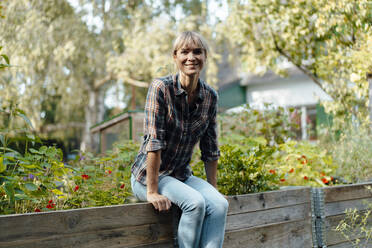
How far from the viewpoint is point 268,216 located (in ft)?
9.11

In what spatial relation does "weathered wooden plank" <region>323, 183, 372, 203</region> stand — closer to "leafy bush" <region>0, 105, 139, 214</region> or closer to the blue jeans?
the blue jeans

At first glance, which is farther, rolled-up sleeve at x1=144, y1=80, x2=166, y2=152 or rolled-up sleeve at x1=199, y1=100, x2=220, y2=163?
rolled-up sleeve at x1=199, y1=100, x2=220, y2=163

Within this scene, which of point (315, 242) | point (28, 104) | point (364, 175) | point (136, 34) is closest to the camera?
point (315, 242)

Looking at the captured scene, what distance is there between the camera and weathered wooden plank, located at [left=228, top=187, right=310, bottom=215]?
259 cm

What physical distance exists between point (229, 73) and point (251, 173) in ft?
50.2

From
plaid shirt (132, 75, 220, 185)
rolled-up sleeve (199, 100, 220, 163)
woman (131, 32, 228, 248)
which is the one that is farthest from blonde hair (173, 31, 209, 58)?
rolled-up sleeve (199, 100, 220, 163)

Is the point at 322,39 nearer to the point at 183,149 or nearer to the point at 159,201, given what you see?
the point at 183,149

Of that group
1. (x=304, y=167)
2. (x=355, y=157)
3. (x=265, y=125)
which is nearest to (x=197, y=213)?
(x=304, y=167)

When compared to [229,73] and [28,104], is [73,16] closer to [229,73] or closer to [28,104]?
[28,104]

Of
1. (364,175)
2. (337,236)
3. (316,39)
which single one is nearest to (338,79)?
(316,39)

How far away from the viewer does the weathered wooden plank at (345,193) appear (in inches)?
122

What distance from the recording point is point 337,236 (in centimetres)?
312

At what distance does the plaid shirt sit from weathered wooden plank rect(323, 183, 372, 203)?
1.22 meters

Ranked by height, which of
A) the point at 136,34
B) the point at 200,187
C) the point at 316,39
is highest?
the point at 136,34
